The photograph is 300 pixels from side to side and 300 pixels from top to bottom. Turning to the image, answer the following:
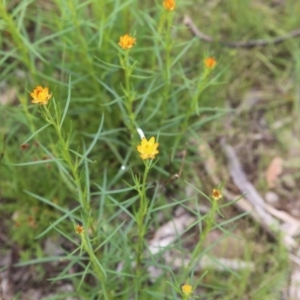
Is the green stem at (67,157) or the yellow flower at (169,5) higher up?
the yellow flower at (169,5)

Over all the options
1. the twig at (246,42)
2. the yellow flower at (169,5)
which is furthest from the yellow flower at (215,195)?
the twig at (246,42)

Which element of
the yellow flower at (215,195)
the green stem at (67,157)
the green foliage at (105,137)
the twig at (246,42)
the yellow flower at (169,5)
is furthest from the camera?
the twig at (246,42)

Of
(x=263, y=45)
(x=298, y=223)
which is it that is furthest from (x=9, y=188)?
(x=263, y=45)

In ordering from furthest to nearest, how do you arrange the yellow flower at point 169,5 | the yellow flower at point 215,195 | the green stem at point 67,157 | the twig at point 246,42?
the twig at point 246,42 < the yellow flower at point 169,5 < the yellow flower at point 215,195 < the green stem at point 67,157

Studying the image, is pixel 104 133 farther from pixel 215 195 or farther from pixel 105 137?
pixel 215 195

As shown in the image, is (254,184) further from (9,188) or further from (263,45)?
(9,188)

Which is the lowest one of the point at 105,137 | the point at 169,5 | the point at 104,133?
the point at 105,137

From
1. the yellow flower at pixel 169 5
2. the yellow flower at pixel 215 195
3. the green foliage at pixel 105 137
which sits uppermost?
the yellow flower at pixel 169 5

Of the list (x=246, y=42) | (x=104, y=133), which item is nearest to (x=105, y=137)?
(x=104, y=133)

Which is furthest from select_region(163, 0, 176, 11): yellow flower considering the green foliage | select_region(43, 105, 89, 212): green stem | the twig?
the twig

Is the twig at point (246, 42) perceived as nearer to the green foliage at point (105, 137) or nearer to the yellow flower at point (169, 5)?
the green foliage at point (105, 137)

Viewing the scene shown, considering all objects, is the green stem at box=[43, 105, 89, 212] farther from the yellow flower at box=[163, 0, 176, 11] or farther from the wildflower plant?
the yellow flower at box=[163, 0, 176, 11]
